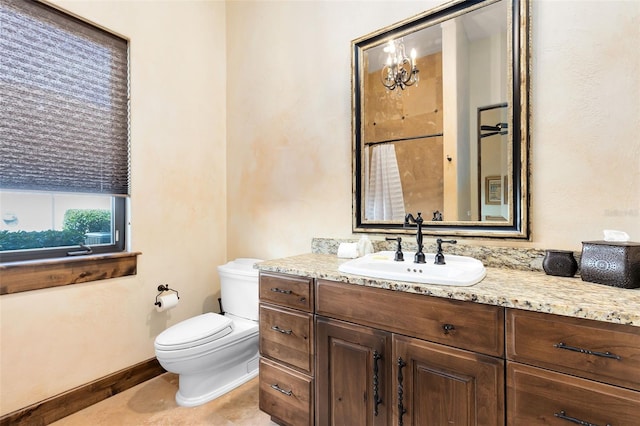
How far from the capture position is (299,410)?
1485 millimetres

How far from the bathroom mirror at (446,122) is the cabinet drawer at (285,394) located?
36.4 inches

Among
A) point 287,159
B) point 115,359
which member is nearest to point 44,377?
point 115,359

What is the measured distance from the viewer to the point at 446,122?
165 cm

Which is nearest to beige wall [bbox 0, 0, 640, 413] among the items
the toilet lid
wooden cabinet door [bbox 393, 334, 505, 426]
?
the toilet lid

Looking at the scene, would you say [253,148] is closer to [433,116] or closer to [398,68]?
[398,68]

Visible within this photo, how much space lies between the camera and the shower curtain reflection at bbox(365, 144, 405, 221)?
1829mm

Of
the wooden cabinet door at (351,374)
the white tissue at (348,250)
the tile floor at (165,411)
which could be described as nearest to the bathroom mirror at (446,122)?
the white tissue at (348,250)

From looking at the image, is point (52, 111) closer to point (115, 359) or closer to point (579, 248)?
point (115, 359)

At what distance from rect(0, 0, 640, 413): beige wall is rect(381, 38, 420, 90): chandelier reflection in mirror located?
0.18 m

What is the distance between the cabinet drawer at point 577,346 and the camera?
82 cm

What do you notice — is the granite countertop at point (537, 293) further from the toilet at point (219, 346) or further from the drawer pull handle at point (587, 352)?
the toilet at point (219, 346)

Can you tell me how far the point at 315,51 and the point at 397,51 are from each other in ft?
2.05

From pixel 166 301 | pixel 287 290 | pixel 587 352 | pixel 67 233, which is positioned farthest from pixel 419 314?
pixel 67 233

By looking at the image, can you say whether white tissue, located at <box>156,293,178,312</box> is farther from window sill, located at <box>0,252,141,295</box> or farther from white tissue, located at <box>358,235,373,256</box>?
white tissue, located at <box>358,235,373,256</box>
